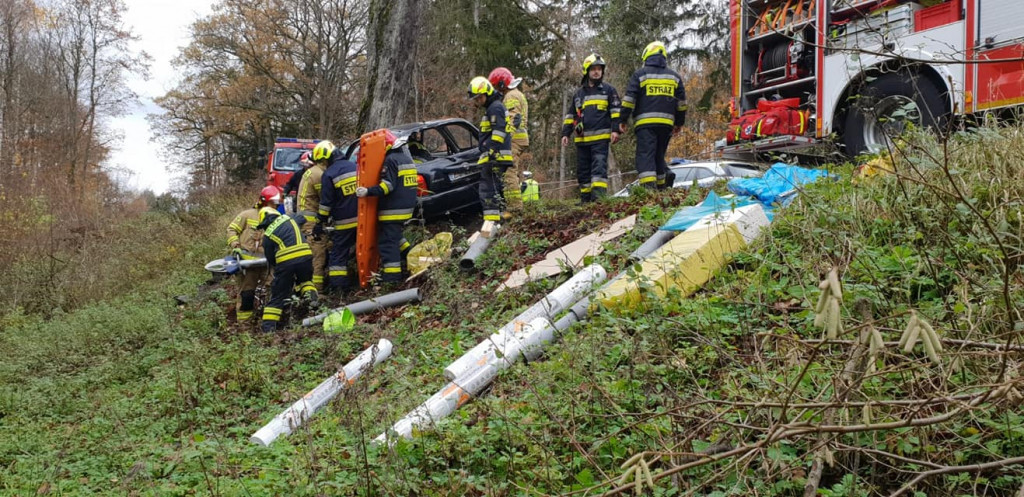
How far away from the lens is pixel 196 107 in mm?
31578

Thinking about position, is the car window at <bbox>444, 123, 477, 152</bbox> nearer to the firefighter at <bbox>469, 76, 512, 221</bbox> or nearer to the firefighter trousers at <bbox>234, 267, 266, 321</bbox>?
the firefighter at <bbox>469, 76, 512, 221</bbox>

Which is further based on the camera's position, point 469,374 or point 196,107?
point 196,107

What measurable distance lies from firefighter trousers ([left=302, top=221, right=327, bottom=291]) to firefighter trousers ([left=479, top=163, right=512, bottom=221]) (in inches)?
91.3

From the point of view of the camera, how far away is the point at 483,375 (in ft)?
14.8

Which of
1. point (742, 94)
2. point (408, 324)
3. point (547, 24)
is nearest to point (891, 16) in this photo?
point (742, 94)

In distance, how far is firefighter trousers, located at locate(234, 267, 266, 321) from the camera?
9031mm

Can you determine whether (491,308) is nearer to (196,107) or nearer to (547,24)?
(547,24)

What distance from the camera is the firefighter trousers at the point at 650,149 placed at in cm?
830

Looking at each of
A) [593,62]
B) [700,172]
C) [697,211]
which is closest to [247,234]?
[593,62]

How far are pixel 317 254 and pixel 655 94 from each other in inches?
189

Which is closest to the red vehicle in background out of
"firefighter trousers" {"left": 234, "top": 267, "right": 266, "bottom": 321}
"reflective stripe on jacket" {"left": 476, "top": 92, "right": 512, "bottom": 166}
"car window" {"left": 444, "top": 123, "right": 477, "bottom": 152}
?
"car window" {"left": 444, "top": 123, "right": 477, "bottom": 152}

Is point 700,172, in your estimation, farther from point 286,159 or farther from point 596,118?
point 286,159

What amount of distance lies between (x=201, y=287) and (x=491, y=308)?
22.3 feet

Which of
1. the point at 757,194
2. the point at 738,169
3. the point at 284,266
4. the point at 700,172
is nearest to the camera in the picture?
the point at 757,194
